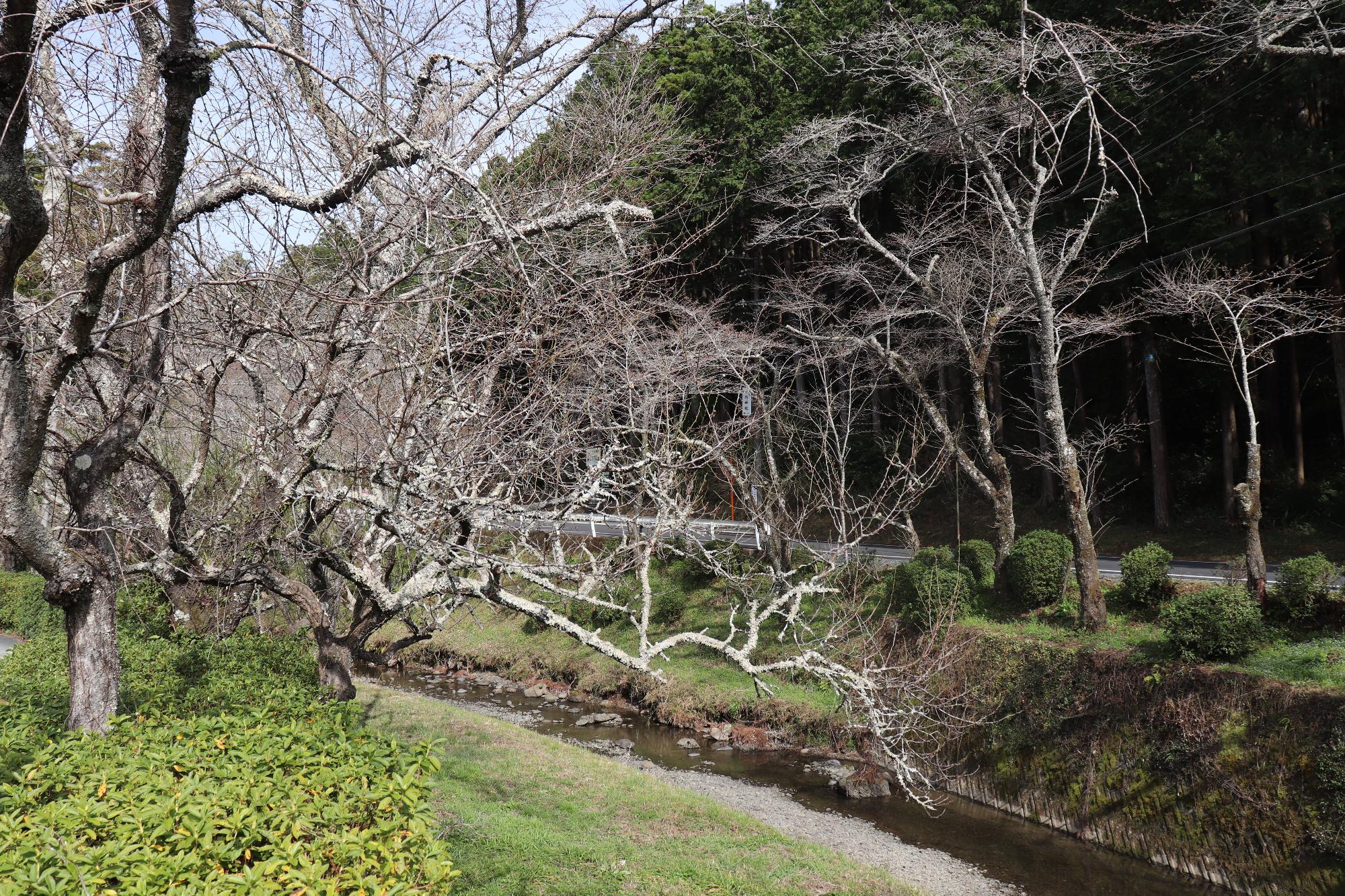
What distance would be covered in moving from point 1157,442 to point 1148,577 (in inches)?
313

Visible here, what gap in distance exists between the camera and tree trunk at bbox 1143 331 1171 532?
60.5ft

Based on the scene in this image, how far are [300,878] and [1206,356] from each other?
21351 millimetres

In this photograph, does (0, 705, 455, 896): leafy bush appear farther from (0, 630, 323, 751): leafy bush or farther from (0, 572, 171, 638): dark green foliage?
(0, 572, 171, 638): dark green foliage

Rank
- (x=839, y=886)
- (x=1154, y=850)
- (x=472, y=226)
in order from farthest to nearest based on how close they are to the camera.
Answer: (x=1154, y=850) < (x=839, y=886) < (x=472, y=226)

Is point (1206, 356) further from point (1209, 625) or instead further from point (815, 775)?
point (815, 775)

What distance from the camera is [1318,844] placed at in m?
8.23

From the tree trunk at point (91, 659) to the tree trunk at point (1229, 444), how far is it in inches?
789

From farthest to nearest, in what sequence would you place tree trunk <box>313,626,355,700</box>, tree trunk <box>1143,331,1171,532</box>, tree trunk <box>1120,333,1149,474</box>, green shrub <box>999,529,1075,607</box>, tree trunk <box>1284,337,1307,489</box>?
tree trunk <box>1120,333,1149,474</box> → tree trunk <box>1143,331,1171,532</box> → tree trunk <box>1284,337,1307,489</box> → green shrub <box>999,529,1075,607</box> → tree trunk <box>313,626,355,700</box>

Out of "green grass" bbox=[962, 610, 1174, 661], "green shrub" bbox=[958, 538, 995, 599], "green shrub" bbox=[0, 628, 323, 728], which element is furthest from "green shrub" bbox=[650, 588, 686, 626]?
"green shrub" bbox=[0, 628, 323, 728]

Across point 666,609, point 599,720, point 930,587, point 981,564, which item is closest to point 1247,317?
point 981,564

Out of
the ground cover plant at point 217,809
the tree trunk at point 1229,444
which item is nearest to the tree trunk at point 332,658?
the ground cover plant at point 217,809

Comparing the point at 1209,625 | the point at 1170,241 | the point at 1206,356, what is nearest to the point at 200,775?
the point at 1209,625

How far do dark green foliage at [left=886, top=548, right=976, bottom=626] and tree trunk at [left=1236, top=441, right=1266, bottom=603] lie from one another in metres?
3.92

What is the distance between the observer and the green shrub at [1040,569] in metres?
13.6
